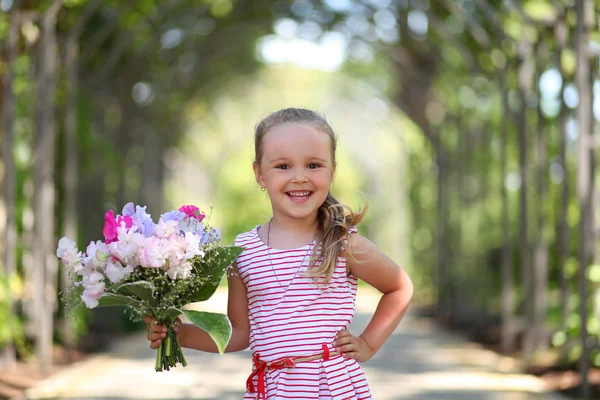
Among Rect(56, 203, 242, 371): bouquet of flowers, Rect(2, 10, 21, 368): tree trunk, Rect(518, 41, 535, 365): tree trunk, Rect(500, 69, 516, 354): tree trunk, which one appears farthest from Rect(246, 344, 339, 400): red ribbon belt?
Rect(500, 69, 516, 354): tree trunk

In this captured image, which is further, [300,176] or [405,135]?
[405,135]

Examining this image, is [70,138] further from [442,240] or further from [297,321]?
[297,321]

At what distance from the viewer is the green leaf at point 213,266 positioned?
114 inches

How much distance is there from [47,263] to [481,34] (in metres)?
5.22

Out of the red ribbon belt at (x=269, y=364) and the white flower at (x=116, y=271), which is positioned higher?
the white flower at (x=116, y=271)

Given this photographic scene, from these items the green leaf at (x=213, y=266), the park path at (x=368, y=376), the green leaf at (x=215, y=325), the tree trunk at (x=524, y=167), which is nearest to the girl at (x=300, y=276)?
the green leaf at (x=213, y=266)

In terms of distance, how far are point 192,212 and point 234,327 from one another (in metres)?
0.35

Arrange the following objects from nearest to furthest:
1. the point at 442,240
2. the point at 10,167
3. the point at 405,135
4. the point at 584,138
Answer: the point at 584,138 < the point at 10,167 < the point at 442,240 < the point at 405,135

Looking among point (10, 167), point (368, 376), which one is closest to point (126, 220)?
point (10, 167)

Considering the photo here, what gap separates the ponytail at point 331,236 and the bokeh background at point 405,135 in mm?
5210

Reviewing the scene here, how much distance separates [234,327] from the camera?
3.12 meters

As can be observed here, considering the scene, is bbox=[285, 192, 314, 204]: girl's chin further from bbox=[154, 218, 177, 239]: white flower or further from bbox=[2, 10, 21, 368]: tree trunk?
bbox=[2, 10, 21, 368]: tree trunk

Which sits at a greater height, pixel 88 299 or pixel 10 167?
pixel 10 167

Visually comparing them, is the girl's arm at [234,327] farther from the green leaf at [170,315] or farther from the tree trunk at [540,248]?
the tree trunk at [540,248]
